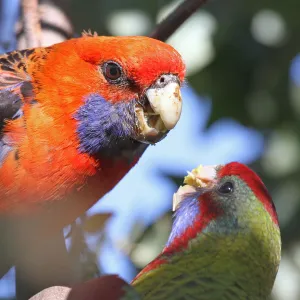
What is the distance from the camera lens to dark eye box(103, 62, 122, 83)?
4398 millimetres

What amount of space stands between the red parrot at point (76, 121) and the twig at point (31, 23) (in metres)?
0.39

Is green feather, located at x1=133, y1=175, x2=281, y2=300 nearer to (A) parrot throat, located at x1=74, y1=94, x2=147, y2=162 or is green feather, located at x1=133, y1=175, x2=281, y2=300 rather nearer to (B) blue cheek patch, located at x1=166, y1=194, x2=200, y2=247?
(B) blue cheek patch, located at x1=166, y1=194, x2=200, y2=247

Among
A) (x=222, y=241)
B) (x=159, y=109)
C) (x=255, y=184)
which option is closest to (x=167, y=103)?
(x=159, y=109)

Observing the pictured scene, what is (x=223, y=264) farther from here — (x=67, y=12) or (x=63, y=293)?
(x=67, y=12)

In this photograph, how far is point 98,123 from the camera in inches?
175

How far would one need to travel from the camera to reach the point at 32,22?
4828 mm

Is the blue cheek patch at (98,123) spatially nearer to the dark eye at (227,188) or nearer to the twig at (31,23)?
the twig at (31,23)

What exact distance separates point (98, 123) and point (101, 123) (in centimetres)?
Result: 2

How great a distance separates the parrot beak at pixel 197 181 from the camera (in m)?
5.36

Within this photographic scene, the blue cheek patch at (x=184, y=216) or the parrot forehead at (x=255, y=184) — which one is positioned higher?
the parrot forehead at (x=255, y=184)

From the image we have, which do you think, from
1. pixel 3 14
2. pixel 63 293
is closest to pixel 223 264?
pixel 63 293

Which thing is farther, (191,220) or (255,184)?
(191,220)

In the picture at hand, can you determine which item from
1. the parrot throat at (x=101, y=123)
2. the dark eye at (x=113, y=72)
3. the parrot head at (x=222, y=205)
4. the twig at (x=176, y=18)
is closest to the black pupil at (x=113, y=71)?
the dark eye at (x=113, y=72)

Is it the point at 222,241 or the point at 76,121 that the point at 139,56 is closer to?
the point at 76,121
